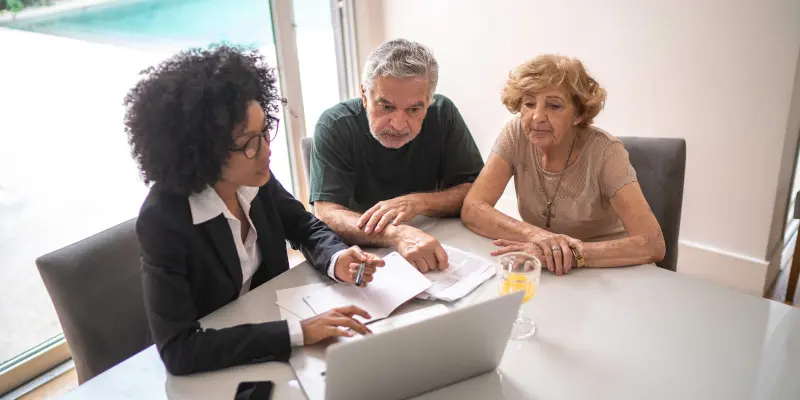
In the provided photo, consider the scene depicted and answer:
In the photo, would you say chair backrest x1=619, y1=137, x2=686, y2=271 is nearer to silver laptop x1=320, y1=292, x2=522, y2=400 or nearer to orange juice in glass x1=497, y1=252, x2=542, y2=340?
orange juice in glass x1=497, y1=252, x2=542, y2=340

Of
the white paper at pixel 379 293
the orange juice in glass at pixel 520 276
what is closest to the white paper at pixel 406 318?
the white paper at pixel 379 293

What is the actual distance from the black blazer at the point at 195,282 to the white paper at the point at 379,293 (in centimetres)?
11

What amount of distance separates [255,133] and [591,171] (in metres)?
0.98

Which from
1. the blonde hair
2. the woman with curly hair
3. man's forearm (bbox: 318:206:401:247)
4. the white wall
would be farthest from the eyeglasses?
the white wall

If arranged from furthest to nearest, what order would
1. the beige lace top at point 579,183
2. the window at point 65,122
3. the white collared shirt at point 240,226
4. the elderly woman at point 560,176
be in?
the window at point 65,122 → the beige lace top at point 579,183 → the elderly woman at point 560,176 → the white collared shirt at point 240,226

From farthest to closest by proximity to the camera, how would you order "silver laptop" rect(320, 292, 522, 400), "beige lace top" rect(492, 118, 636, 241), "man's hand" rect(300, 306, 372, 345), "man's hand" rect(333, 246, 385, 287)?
"beige lace top" rect(492, 118, 636, 241)
"man's hand" rect(333, 246, 385, 287)
"man's hand" rect(300, 306, 372, 345)
"silver laptop" rect(320, 292, 522, 400)

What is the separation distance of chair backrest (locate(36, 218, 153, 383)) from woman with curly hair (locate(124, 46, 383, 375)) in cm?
18

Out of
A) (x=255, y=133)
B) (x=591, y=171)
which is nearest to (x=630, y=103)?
(x=591, y=171)

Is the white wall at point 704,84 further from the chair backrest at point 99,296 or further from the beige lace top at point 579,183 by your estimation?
the chair backrest at point 99,296

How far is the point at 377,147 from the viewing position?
6.04 feet

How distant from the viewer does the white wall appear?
2.16 metres

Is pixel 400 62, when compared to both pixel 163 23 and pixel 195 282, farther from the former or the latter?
pixel 163 23

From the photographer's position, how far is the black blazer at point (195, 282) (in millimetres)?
965

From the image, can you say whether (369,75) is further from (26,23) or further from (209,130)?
(26,23)
